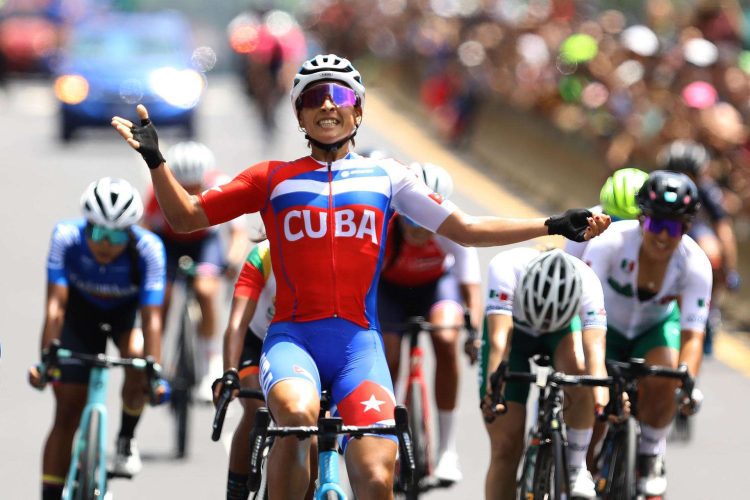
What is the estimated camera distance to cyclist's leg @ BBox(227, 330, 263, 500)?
960 cm

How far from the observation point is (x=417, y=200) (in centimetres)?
831

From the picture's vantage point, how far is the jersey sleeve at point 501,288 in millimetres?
9578

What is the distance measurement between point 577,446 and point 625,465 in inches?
13.3

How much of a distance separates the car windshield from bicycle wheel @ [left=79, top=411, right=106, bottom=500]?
22575 millimetres

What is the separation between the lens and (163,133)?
109ft

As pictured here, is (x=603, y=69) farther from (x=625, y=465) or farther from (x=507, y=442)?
(x=507, y=442)

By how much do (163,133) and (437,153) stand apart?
5176 millimetres

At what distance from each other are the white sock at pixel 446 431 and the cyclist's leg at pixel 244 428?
8.85ft

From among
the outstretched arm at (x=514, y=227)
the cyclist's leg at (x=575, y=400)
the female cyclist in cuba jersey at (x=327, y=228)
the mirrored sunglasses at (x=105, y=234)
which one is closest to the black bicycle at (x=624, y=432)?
the cyclist's leg at (x=575, y=400)

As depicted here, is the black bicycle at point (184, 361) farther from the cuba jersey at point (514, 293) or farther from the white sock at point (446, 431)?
the cuba jersey at point (514, 293)

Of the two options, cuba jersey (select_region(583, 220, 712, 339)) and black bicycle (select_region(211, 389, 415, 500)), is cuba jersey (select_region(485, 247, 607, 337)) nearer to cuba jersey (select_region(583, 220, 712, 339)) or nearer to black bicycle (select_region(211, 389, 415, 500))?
cuba jersey (select_region(583, 220, 712, 339))

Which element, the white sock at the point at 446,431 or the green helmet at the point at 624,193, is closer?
the green helmet at the point at 624,193

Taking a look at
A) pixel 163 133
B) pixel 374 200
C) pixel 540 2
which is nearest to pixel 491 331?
pixel 374 200

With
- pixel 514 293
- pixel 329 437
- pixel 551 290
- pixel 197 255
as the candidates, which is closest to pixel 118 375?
pixel 197 255
